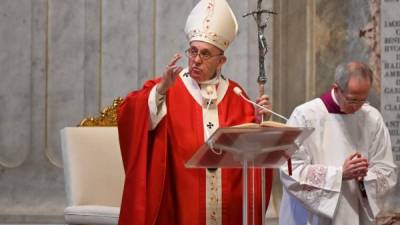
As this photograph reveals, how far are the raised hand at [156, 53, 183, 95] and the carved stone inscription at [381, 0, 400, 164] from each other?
8.69 feet

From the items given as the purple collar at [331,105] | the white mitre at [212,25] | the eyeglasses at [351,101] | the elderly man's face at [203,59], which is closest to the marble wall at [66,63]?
the purple collar at [331,105]

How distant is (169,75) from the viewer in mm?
5055

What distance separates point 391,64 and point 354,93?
2019mm

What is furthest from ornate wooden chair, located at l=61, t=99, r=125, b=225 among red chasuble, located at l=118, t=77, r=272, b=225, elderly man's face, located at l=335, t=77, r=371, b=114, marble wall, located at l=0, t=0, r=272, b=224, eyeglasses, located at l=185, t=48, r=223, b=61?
elderly man's face, located at l=335, t=77, r=371, b=114

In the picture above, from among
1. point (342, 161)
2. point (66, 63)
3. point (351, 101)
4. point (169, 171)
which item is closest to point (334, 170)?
point (342, 161)

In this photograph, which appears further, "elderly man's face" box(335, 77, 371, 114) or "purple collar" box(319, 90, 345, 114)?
"purple collar" box(319, 90, 345, 114)

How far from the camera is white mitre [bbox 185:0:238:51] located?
545 centimetres

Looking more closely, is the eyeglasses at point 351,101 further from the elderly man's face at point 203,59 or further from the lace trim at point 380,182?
the elderly man's face at point 203,59

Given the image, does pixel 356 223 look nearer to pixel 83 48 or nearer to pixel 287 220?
pixel 287 220

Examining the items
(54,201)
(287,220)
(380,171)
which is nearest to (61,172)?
(54,201)

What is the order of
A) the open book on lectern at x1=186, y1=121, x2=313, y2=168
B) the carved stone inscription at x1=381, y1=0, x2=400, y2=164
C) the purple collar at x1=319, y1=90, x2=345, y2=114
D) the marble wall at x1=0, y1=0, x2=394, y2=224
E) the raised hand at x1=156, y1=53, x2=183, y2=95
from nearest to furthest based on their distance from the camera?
the open book on lectern at x1=186, y1=121, x2=313, y2=168 → the raised hand at x1=156, y1=53, x2=183, y2=95 → the purple collar at x1=319, y1=90, x2=345, y2=114 → the carved stone inscription at x1=381, y1=0, x2=400, y2=164 → the marble wall at x1=0, y1=0, x2=394, y2=224

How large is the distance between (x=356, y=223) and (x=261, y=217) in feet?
1.80

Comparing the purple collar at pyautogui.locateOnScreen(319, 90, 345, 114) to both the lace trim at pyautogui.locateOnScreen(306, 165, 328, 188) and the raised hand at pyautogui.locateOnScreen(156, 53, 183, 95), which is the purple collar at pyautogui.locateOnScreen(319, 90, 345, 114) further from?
the raised hand at pyautogui.locateOnScreen(156, 53, 183, 95)

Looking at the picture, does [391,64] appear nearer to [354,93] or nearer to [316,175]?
[354,93]
